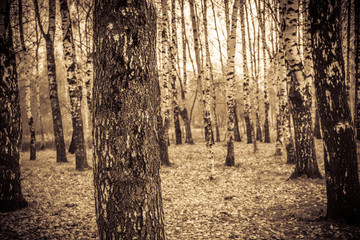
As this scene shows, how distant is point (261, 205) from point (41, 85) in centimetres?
2991

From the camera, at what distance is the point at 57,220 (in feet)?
15.7

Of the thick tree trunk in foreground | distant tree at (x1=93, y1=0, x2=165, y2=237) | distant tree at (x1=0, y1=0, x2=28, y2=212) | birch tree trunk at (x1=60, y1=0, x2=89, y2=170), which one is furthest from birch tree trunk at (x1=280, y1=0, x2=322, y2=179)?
birch tree trunk at (x1=60, y1=0, x2=89, y2=170)

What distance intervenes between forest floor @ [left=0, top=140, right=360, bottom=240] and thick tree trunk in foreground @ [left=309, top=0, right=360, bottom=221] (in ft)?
1.96

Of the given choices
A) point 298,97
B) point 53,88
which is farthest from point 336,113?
point 53,88

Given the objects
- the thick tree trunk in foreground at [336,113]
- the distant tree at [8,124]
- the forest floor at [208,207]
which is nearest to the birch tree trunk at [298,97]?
the forest floor at [208,207]

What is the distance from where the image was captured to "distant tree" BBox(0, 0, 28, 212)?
16.0 feet

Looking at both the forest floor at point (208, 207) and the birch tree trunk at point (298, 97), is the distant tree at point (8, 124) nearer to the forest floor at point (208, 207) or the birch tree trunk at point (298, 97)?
the forest floor at point (208, 207)

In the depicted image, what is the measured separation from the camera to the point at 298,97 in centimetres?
689

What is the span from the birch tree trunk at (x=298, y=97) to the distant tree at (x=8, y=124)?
8269 millimetres

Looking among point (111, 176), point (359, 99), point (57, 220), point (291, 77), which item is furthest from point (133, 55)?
point (359, 99)

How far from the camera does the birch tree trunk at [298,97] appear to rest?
680 cm

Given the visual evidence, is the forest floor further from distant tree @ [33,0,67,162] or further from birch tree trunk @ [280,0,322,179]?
distant tree @ [33,0,67,162]

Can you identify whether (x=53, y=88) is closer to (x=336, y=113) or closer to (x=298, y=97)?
(x=298, y=97)

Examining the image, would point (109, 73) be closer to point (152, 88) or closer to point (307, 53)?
point (152, 88)
